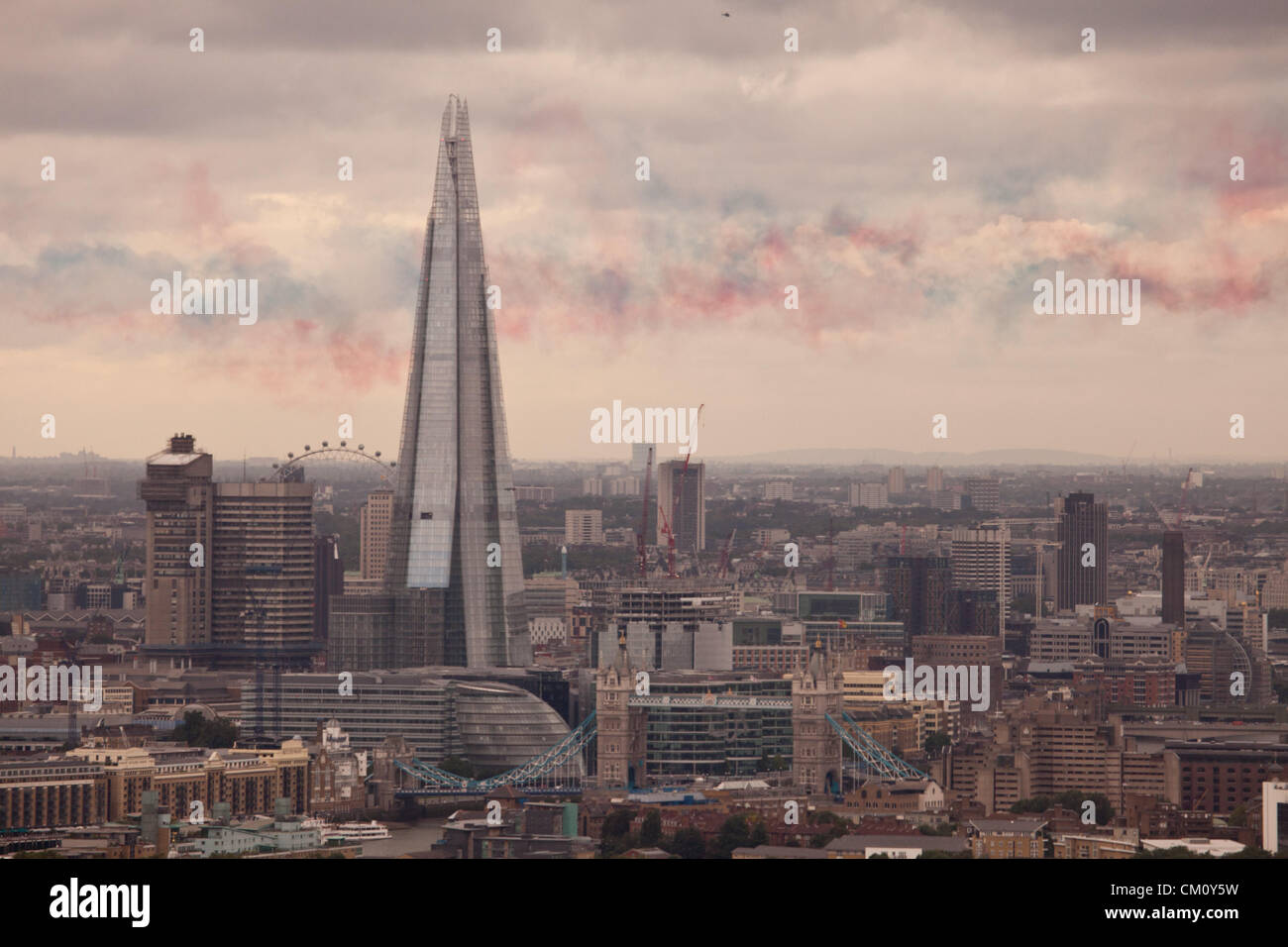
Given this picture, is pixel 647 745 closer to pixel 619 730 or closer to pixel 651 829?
pixel 619 730

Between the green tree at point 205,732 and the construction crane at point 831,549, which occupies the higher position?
the construction crane at point 831,549

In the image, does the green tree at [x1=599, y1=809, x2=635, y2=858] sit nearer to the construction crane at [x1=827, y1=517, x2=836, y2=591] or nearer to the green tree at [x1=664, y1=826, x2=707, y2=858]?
the green tree at [x1=664, y1=826, x2=707, y2=858]

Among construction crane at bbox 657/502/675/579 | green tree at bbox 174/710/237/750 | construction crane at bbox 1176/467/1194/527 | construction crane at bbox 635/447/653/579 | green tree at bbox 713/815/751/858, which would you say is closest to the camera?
green tree at bbox 713/815/751/858

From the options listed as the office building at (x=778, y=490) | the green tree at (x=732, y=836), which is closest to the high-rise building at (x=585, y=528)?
the office building at (x=778, y=490)

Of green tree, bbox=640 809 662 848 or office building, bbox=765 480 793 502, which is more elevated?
office building, bbox=765 480 793 502

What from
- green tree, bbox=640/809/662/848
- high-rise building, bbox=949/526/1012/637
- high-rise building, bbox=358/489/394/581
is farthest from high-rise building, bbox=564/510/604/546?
green tree, bbox=640/809/662/848

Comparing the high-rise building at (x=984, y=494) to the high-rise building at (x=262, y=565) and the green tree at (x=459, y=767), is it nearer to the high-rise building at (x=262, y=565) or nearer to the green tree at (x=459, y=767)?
the high-rise building at (x=262, y=565)
